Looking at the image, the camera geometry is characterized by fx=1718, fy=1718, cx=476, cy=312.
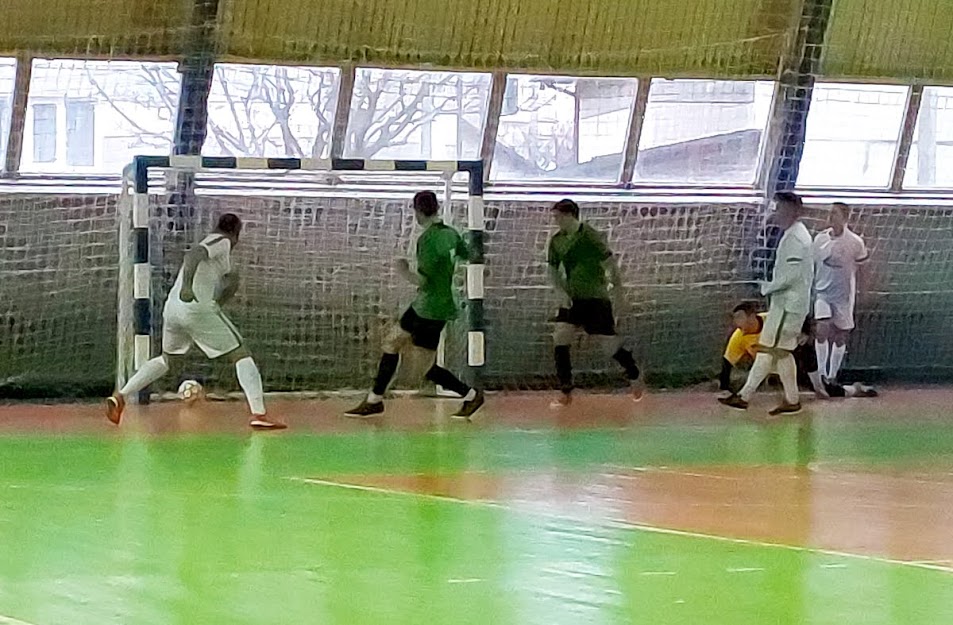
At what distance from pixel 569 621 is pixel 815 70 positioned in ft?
42.0

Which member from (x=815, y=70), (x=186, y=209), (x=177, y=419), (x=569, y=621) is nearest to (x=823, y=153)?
(x=815, y=70)

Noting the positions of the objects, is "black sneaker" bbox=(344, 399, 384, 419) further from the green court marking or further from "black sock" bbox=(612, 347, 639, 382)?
the green court marking

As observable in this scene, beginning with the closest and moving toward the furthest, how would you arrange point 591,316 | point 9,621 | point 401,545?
point 9,621 < point 401,545 < point 591,316

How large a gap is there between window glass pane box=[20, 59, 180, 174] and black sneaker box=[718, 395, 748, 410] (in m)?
5.62

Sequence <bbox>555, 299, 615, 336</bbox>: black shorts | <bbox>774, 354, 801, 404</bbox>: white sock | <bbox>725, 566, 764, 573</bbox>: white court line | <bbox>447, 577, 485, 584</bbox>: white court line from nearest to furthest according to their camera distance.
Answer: <bbox>447, 577, 485, 584</bbox>: white court line
<bbox>725, 566, 764, 573</bbox>: white court line
<bbox>774, 354, 801, 404</bbox>: white sock
<bbox>555, 299, 615, 336</bbox>: black shorts

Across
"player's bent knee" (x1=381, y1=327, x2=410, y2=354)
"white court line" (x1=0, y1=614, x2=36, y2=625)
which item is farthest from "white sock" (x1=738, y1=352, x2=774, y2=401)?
"white court line" (x1=0, y1=614, x2=36, y2=625)

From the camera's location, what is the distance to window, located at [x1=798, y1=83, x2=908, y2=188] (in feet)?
59.2

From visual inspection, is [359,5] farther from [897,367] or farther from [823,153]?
[897,367]

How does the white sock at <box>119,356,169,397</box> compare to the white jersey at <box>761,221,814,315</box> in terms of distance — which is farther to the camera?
the white jersey at <box>761,221,814,315</box>

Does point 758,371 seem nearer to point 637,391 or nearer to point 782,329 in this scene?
Result: point 782,329

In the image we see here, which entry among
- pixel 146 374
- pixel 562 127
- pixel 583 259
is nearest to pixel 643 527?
pixel 146 374

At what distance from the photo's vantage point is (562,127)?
17.3m

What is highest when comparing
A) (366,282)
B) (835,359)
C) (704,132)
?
(704,132)

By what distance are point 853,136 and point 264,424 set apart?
8.35 metres
